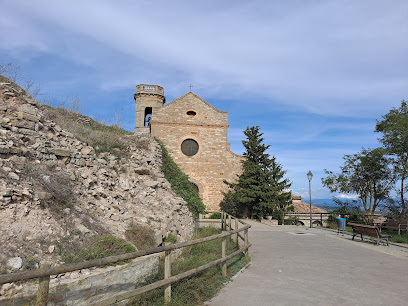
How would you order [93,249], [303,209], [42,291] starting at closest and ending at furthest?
[42,291], [93,249], [303,209]

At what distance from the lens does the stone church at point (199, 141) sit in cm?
2489

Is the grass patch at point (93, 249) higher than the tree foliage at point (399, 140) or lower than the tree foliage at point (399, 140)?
lower

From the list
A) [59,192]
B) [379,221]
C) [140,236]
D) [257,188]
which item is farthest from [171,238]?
[379,221]

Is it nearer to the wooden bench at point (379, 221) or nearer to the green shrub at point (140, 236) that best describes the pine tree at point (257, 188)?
the wooden bench at point (379, 221)

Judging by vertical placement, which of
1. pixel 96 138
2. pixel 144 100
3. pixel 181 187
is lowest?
pixel 181 187

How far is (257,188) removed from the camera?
2273cm

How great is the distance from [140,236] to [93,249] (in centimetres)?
171

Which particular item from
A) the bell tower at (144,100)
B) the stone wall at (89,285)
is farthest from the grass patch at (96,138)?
the bell tower at (144,100)

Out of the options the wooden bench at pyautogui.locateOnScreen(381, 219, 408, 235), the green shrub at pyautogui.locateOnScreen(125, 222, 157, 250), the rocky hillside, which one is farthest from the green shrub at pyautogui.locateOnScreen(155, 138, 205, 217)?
the wooden bench at pyautogui.locateOnScreen(381, 219, 408, 235)

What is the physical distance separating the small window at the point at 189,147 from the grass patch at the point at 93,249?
768 inches

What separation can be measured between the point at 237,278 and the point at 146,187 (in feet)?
16.0

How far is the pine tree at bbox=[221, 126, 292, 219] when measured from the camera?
22672 millimetres

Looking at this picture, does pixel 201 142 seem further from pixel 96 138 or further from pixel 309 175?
pixel 96 138

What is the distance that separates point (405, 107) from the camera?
62.4 feet
